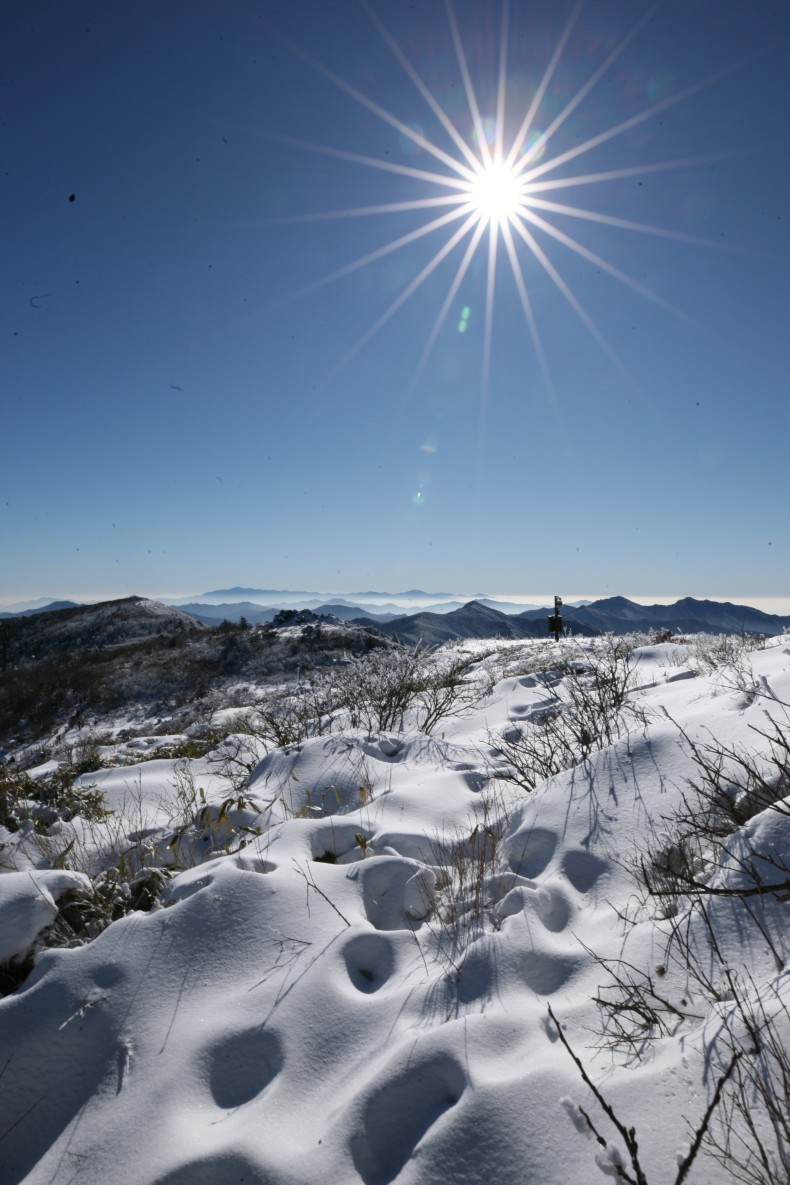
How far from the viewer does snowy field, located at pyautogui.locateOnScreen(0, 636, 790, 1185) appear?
1377mm

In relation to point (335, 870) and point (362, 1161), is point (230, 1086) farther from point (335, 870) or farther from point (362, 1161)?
point (335, 870)

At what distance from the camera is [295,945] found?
7.56ft

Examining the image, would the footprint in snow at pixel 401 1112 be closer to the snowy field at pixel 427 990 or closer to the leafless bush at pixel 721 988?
the snowy field at pixel 427 990

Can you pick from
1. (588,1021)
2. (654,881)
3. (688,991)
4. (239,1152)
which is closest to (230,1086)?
(239,1152)

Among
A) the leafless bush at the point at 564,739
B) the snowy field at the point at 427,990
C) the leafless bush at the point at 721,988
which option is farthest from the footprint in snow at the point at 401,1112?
the leafless bush at the point at 564,739

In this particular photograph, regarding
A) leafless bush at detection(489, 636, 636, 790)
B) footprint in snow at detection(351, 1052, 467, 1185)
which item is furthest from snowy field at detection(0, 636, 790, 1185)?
leafless bush at detection(489, 636, 636, 790)

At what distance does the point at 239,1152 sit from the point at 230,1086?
29cm

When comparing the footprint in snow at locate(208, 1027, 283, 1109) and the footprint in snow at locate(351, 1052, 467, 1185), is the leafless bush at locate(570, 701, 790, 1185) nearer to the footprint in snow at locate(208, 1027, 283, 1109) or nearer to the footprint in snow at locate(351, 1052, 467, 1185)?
the footprint in snow at locate(351, 1052, 467, 1185)

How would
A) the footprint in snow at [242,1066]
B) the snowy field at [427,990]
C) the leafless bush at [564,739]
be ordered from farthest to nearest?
the leafless bush at [564,739] → the footprint in snow at [242,1066] → the snowy field at [427,990]

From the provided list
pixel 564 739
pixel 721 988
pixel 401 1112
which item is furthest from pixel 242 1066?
pixel 564 739

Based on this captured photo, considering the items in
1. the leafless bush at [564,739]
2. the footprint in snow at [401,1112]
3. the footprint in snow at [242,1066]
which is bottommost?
the footprint in snow at [242,1066]

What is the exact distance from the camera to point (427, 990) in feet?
6.63

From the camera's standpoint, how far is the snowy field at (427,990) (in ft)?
4.52

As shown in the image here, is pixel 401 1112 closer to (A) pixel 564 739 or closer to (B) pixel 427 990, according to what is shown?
(B) pixel 427 990
